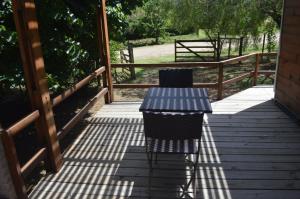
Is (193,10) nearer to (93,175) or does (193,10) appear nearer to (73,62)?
(73,62)

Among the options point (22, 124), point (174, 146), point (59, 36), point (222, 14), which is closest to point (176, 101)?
point (174, 146)

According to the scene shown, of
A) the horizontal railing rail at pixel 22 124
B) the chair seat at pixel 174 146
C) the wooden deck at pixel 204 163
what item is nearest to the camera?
the horizontal railing rail at pixel 22 124

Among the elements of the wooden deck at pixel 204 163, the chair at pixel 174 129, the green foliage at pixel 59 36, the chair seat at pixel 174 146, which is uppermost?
the green foliage at pixel 59 36

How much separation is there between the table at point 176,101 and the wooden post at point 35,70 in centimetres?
118

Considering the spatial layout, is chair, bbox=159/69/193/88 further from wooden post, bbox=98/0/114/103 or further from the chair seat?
wooden post, bbox=98/0/114/103

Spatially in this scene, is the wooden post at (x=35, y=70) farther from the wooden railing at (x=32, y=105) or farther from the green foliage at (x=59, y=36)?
the green foliage at (x=59, y=36)

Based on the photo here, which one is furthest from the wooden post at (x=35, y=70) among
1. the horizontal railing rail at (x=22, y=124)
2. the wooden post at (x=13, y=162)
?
the wooden post at (x=13, y=162)

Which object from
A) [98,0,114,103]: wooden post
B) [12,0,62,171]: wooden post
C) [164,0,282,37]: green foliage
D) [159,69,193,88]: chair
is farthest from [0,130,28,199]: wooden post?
[164,0,282,37]: green foliage

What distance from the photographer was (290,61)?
517cm

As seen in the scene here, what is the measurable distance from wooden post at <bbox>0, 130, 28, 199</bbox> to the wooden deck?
0.37 metres

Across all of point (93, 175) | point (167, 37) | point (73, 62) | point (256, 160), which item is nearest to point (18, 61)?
point (73, 62)

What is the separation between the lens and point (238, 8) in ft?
33.1

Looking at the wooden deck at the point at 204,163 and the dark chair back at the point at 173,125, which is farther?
the wooden deck at the point at 204,163

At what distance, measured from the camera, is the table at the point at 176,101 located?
353cm
